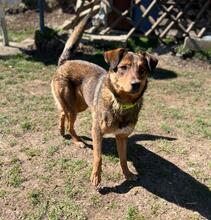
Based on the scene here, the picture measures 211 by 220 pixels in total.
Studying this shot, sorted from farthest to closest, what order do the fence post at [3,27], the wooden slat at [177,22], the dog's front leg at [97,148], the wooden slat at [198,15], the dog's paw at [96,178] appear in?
the wooden slat at [198,15]
the wooden slat at [177,22]
the fence post at [3,27]
the dog's paw at [96,178]
the dog's front leg at [97,148]

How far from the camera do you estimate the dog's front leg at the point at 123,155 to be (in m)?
4.96

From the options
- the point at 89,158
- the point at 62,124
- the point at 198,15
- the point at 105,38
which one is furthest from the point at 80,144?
the point at 198,15

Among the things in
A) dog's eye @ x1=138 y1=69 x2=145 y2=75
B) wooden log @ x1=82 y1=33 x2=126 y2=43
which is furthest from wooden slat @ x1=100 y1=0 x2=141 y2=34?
dog's eye @ x1=138 y1=69 x2=145 y2=75

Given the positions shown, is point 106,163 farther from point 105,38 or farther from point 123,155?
point 105,38

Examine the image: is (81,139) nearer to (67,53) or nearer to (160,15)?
(67,53)

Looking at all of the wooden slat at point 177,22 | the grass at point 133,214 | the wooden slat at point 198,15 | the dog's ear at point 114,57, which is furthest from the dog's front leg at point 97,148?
the wooden slat at point 198,15

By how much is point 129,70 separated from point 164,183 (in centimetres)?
173

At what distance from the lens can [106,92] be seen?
184 inches

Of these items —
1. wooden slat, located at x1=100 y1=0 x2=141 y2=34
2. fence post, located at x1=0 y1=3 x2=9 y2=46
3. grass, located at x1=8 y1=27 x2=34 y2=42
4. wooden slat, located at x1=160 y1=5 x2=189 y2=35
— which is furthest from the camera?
grass, located at x1=8 y1=27 x2=34 y2=42

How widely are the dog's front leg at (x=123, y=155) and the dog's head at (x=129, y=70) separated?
2.61 ft

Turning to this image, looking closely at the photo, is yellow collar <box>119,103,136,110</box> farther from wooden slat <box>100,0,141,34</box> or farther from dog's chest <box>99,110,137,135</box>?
wooden slat <box>100,0,141,34</box>

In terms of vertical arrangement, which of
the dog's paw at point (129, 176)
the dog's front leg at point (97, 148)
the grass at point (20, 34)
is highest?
the dog's front leg at point (97, 148)

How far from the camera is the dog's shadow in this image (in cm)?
479

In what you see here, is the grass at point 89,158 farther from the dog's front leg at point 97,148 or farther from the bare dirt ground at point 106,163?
the dog's front leg at point 97,148
